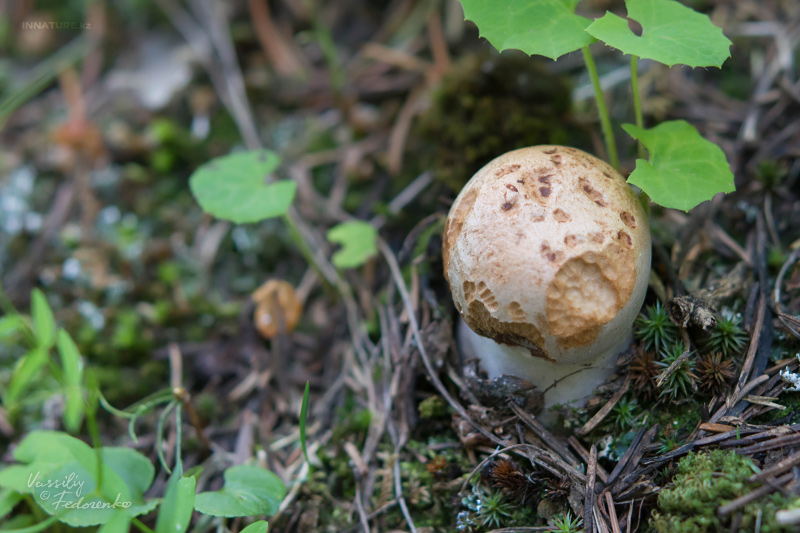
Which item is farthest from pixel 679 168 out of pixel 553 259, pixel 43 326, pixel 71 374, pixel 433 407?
pixel 43 326

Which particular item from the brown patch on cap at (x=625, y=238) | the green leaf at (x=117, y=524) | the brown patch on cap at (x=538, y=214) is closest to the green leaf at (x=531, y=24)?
the brown patch on cap at (x=538, y=214)

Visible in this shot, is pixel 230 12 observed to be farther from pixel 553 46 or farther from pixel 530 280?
pixel 530 280

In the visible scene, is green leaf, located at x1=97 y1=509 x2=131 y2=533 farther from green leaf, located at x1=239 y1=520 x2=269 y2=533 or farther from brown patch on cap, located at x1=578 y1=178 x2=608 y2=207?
brown patch on cap, located at x1=578 y1=178 x2=608 y2=207

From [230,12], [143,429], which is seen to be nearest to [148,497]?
[143,429]

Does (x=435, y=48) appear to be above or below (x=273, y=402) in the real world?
above

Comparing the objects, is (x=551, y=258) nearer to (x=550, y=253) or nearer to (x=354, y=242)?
(x=550, y=253)

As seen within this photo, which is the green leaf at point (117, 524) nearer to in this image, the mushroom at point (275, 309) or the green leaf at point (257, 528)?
the green leaf at point (257, 528)
